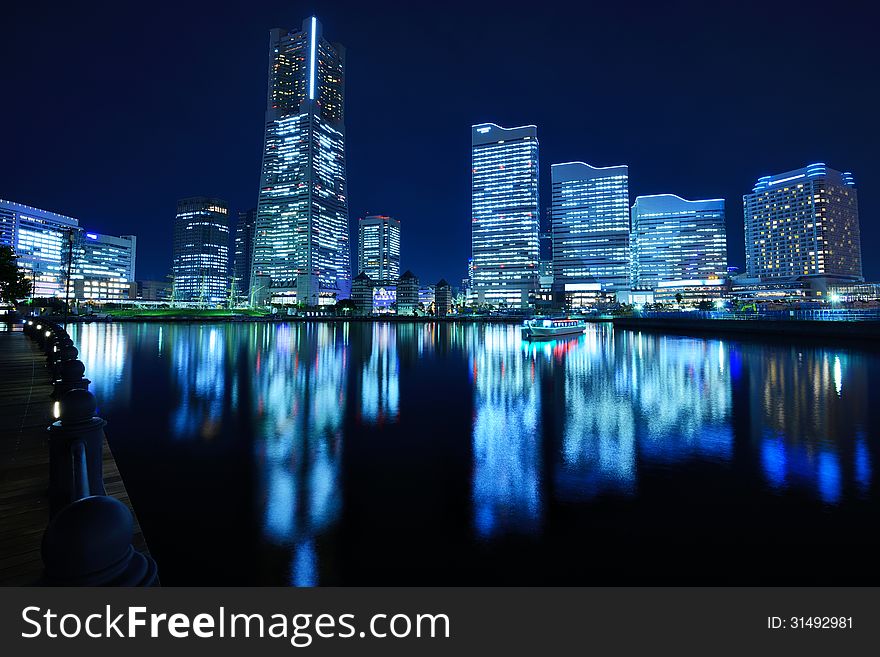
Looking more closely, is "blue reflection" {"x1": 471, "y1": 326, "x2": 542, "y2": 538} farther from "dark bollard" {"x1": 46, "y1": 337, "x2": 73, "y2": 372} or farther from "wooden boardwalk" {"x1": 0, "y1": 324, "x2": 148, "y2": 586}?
"dark bollard" {"x1": 46, "y1": 337, "x2": 73, "y2": 372}

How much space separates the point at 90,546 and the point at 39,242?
813 ft

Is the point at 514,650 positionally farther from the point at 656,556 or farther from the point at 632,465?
the point at 632,465

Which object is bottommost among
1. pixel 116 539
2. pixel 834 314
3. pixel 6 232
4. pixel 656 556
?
pixel 656 556

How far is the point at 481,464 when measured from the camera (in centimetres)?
977

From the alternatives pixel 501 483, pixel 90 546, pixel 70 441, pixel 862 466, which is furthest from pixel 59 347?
pixel 862 466

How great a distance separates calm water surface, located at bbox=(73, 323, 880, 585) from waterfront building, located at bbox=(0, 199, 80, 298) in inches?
8409

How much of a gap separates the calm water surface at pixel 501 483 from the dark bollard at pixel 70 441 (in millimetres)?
1370

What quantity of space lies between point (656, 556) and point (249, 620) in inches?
191

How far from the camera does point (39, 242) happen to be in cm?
18488

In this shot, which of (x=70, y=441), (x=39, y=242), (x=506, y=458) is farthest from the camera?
(x=39, y=242)

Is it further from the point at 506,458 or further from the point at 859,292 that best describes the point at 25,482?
the point at 859,292

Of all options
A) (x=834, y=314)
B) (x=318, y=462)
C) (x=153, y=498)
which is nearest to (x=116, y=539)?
(x=153, y=498)

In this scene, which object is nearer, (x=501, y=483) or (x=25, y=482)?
(x=25, y=482)

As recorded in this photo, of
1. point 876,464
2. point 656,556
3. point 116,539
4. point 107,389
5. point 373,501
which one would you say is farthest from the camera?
point 107,389
